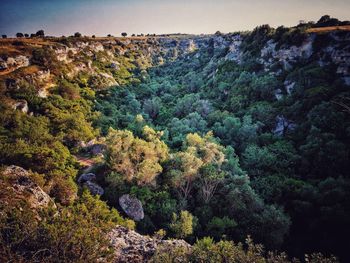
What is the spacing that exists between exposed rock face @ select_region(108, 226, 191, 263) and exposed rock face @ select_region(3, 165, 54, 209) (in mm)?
7526

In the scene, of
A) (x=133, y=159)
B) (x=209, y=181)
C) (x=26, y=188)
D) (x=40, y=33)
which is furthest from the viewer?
(x=40, y=33)

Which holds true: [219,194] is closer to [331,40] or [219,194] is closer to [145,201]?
[145,201]

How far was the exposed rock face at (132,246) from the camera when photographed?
63.7 feet

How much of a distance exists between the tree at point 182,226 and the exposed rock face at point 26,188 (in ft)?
50.2

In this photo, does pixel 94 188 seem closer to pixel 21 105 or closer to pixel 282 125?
pixel 21 105

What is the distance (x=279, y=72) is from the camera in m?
72.2

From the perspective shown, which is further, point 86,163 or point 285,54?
point 285,54

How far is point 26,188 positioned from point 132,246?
11.9 metres

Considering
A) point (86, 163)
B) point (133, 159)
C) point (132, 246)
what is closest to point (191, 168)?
point (133, 159)

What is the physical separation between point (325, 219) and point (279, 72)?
51.3m

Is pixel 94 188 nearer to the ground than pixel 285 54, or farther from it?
nearer to the ground

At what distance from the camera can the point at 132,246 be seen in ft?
68.6

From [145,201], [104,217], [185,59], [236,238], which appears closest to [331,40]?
[236,238]

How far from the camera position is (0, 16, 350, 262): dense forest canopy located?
2053cm
